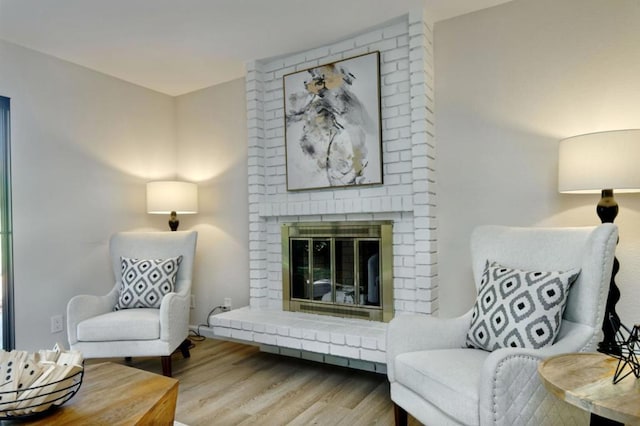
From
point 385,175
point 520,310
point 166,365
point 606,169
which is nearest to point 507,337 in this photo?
point 520,310

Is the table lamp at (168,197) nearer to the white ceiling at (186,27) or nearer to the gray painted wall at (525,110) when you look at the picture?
the white ceiling at (186,27)

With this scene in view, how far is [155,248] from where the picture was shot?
3396 millimetres

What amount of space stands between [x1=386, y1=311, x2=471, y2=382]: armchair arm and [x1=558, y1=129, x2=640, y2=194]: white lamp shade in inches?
34.4

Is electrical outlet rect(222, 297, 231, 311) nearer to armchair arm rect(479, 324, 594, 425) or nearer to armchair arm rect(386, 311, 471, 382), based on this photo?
armchair arm rect(386, 311, 471, 382)

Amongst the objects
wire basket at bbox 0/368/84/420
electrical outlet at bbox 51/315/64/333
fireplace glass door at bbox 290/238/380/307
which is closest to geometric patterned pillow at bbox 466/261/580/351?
fireplace glass door at bbox 290/238/380/307

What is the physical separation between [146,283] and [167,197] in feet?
2.78

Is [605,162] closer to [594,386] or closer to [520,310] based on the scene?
[520,310]

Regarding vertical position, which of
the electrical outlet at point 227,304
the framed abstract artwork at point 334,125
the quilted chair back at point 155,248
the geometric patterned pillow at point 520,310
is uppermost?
the framed abstract artwork at point 334,125

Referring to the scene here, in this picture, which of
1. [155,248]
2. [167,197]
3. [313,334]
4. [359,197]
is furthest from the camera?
[167,197]

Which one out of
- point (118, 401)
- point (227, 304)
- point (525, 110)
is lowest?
point (227, 304)

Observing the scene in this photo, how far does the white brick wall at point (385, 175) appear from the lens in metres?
2.73

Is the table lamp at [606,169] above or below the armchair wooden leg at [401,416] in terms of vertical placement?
above

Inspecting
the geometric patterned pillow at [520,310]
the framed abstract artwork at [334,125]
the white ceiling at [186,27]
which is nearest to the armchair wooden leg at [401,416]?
the geometric patterned pillow at [520,310]

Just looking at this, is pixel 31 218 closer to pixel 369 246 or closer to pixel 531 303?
pixel 369 246
